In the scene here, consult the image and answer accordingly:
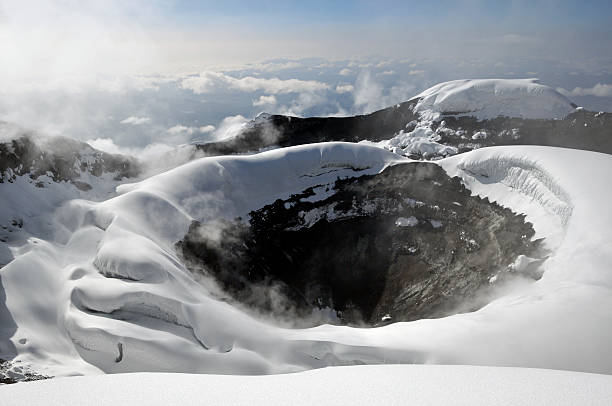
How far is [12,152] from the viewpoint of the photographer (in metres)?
36.2

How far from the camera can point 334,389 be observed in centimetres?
504

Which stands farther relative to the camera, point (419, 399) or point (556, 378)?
point (556, 378)

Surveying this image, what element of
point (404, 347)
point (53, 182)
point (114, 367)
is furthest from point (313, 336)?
point (53, 182)

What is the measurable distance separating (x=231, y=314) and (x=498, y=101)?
225ft

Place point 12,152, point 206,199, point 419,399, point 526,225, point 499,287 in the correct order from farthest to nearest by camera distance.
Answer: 1. point 206,199
2. point 12,152
3. point 526,225
4. point 499,287
5. point 419,399

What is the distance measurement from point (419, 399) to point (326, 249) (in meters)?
39.2

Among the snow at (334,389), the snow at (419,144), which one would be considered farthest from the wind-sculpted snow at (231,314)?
the snow at (419,144)

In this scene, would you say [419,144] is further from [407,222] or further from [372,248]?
[372,248]

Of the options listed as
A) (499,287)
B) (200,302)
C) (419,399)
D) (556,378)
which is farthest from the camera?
(499,287)

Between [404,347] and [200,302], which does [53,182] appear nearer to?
[200,302]

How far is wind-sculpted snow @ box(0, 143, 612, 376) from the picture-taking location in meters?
16.1

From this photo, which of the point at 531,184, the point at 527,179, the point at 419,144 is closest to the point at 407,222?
the point at 527,179

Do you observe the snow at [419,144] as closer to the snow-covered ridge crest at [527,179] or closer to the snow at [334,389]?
the snow-covered ridge crest at [527,179]

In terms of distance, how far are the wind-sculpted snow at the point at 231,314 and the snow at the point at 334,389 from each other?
11351mm
